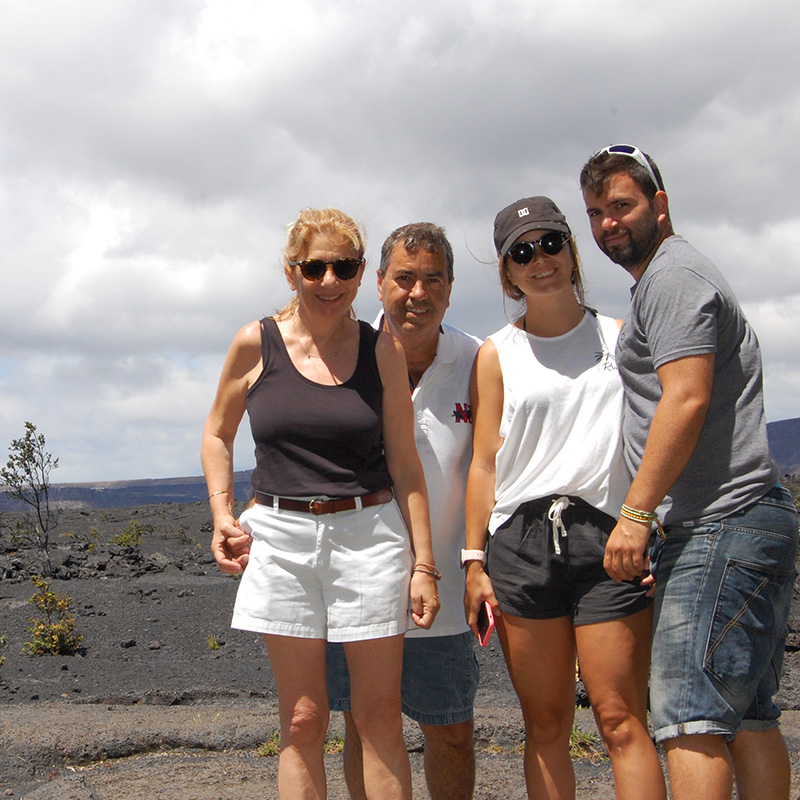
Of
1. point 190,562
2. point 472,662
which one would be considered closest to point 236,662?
point 472,662

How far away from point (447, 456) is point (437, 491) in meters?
0.11

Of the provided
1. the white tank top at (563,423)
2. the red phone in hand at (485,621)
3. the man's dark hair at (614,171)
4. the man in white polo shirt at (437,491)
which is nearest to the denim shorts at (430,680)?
the man in white polo shirt at (437,491)

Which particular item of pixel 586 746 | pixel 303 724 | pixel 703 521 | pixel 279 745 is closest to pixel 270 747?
pixel 279 745

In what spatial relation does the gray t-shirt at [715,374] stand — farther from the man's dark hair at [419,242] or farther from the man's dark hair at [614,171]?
the man's dark hair at [419,242]

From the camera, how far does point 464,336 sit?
9.34 feet

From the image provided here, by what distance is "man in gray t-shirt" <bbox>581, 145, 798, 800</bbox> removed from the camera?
200cm

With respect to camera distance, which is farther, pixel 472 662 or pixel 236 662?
pixel 236 662

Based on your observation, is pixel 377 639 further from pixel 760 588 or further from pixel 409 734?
pixel 409 734

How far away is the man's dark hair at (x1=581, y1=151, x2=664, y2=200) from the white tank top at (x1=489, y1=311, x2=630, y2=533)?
1.37 feet

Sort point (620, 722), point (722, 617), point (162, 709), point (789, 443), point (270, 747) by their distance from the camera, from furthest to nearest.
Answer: point (789, 443) < point (162, 709) < point (270, 747) < point (620, 722) < point (722, 617)

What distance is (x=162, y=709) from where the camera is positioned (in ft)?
17.8

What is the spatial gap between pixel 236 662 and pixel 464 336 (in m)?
5.09

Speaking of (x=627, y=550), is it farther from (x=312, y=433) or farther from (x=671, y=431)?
(x=312, y=433)

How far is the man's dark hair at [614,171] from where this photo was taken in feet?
7.45
